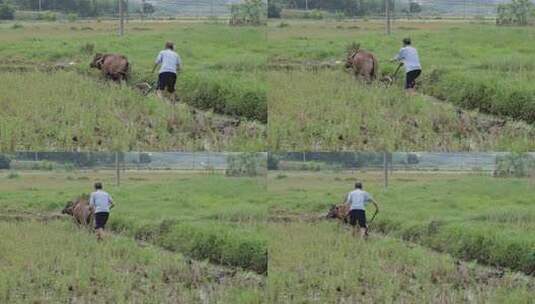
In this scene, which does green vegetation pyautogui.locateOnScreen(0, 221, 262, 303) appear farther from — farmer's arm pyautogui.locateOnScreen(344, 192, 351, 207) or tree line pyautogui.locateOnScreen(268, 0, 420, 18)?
tree line pyautogui.locateOnScreen(268, 0, 420, 18)

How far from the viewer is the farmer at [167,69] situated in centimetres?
979

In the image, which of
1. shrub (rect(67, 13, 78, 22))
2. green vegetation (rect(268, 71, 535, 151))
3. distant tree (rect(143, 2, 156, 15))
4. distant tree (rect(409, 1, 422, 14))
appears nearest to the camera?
green vegetation (rect(268, 71, 535, 151))

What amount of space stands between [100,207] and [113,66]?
1345 millimetres

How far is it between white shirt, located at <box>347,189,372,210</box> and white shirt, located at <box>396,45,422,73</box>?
4.05 feet

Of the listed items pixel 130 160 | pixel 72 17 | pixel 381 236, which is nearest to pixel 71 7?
pixel 72 17

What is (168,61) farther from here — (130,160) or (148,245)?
(148,245)

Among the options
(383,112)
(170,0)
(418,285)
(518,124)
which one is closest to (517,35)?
(518,124)

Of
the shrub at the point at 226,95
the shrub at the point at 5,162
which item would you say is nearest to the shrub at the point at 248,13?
the shrub at the point at 226,95

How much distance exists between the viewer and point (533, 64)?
9.92 m

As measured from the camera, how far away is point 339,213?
392 inches

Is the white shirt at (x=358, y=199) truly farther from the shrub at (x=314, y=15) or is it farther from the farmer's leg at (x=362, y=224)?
the shrub at (x=314, y=15)

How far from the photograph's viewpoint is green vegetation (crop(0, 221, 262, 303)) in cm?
959

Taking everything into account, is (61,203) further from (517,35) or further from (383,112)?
(517,35)

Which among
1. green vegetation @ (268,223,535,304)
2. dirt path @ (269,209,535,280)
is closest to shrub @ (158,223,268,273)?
green vegetation @ (268,223,535,304)
